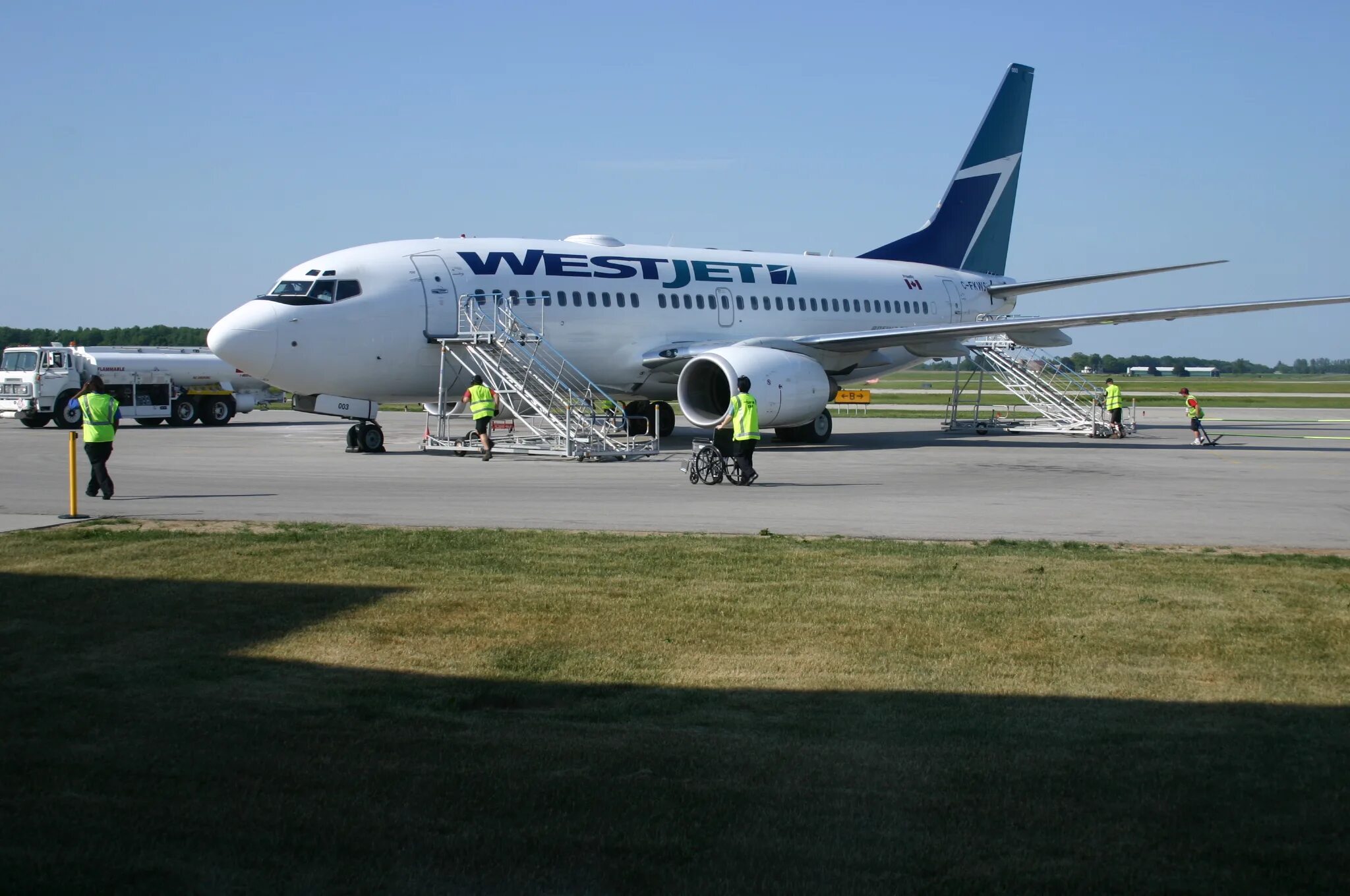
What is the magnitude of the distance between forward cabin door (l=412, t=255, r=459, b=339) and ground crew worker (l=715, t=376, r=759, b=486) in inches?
325

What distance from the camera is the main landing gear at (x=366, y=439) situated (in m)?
26.3

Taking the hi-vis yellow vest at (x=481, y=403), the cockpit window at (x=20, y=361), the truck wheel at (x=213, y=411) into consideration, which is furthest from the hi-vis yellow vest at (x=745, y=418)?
the cockpit window at (x=20, y=361)

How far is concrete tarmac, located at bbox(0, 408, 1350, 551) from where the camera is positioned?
14617 millimetres

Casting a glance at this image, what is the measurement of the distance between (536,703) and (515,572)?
12.9 ft

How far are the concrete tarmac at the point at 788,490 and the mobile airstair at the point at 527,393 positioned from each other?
762 mm

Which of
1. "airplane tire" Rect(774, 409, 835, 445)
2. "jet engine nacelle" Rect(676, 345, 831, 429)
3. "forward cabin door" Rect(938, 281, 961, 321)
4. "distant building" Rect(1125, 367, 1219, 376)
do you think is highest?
"distant building" Rect(1125, 367, 1219, 376)

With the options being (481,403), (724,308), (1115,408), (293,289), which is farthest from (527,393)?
(1115,408)

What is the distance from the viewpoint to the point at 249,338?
77.9ft

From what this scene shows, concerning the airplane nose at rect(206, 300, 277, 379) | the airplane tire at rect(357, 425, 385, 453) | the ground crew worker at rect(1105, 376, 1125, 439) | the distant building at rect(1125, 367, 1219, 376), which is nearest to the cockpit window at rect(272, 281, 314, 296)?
the airplane nose at rect(206, 300, 277, 379)

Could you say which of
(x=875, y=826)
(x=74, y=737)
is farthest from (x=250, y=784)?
(x=875, y=826)

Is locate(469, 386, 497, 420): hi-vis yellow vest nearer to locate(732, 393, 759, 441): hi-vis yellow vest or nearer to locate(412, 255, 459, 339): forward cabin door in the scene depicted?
locate(412, 255, 459, 339): forward cabin door

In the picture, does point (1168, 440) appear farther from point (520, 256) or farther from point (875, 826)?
point (875, 826)

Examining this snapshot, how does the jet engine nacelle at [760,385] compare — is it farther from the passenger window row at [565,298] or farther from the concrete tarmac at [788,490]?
the passenger window row at [565,298]

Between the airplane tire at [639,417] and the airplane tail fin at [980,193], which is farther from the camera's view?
the airplane tail fin at [980,193]
